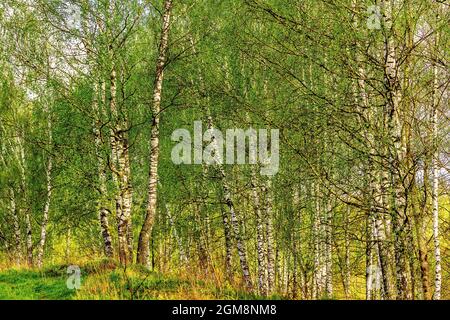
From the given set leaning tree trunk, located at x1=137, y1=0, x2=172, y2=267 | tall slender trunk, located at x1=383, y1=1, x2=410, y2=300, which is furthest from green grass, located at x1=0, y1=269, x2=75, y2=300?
tall slender trunk, located at x1=383, y1=1, x2=410, y2=300

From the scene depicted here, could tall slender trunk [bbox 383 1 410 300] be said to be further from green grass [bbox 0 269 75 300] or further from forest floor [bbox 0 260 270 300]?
green grass [bbox 0 269 75 300]

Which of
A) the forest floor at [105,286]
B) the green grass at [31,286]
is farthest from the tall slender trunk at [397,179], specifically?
the green grass at [31,286]

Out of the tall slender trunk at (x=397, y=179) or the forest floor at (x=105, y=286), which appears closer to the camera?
the tall slender trunk at (x=397, y=179)

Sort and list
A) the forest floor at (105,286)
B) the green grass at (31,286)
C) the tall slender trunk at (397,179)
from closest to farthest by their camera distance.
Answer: the tall slender trunk at (397,179)
the forest floor at (105,286)
the green grass at (31,286)

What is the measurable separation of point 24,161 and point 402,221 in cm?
1682

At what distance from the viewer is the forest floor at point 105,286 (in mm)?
6910

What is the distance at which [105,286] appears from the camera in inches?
290

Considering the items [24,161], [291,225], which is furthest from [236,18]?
[24,161]

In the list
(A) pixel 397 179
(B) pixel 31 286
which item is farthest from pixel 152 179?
(A) pixel 397 179

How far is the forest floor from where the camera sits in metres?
6.91

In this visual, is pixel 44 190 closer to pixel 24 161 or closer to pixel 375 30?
pixel 24 161

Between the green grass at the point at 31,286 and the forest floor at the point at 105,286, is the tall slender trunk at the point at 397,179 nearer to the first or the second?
the forest floor at the point at 105,286

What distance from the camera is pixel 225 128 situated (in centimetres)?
1348

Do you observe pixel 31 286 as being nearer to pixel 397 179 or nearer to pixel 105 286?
pixel 105 286
